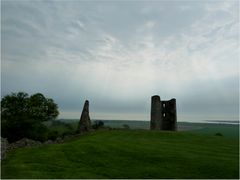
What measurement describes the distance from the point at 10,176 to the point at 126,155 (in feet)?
19.8

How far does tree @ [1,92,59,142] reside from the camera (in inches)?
1486

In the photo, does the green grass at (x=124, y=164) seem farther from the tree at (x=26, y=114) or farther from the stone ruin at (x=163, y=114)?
the tree at (x=26, y=114)

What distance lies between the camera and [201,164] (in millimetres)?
13141

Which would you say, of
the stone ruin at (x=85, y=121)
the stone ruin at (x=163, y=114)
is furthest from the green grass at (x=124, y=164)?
the stone ruin at (x=163, y=114)

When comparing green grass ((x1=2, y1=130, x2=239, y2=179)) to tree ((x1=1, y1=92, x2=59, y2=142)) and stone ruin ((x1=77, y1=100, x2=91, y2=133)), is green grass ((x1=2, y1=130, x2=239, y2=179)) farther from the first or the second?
tree ((x1=1, y1=92, x2=59, y2=142))

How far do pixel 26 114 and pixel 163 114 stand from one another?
20.8 m

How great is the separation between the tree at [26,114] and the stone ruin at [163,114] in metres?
14.3

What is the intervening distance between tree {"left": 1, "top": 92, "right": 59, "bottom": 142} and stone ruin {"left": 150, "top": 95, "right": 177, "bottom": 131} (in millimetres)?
14326

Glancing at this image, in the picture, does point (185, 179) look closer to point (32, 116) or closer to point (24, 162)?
point (24, 162)

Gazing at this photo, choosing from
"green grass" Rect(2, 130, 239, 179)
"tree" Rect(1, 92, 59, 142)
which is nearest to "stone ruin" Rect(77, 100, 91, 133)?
"tree" Rect(1, 92, 59, 142)

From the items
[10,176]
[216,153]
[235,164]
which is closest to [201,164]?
[235,164]

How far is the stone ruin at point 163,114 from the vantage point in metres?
35.8

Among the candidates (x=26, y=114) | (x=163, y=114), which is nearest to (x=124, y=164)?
(x=163, y=114)

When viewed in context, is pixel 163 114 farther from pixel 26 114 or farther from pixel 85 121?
pixel 26 114
